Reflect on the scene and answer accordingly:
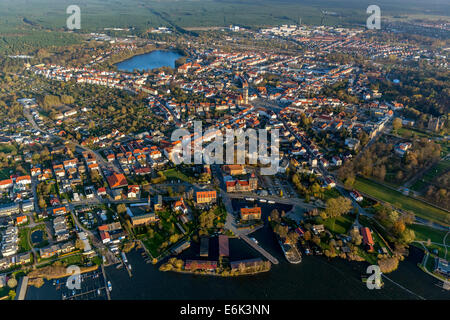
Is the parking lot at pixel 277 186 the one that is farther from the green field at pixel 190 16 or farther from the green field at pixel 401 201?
the green field at pixel 190 16

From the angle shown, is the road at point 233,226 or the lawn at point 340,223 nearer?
the road at point 233,226

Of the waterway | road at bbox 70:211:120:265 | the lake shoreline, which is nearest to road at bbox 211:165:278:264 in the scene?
the waterway

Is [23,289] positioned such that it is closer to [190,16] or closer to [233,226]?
[233,226]

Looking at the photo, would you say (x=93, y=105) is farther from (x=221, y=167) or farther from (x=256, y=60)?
(x=256, y=60)

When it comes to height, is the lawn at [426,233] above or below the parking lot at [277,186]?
below

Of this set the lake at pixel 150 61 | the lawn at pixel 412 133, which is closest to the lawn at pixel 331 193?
the lawn at pixel 412 133

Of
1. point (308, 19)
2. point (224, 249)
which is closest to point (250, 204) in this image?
point (224, 249)

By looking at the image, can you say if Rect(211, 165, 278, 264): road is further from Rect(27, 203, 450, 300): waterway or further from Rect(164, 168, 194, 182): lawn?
Rect(164, 168, 194, 182): lawn
